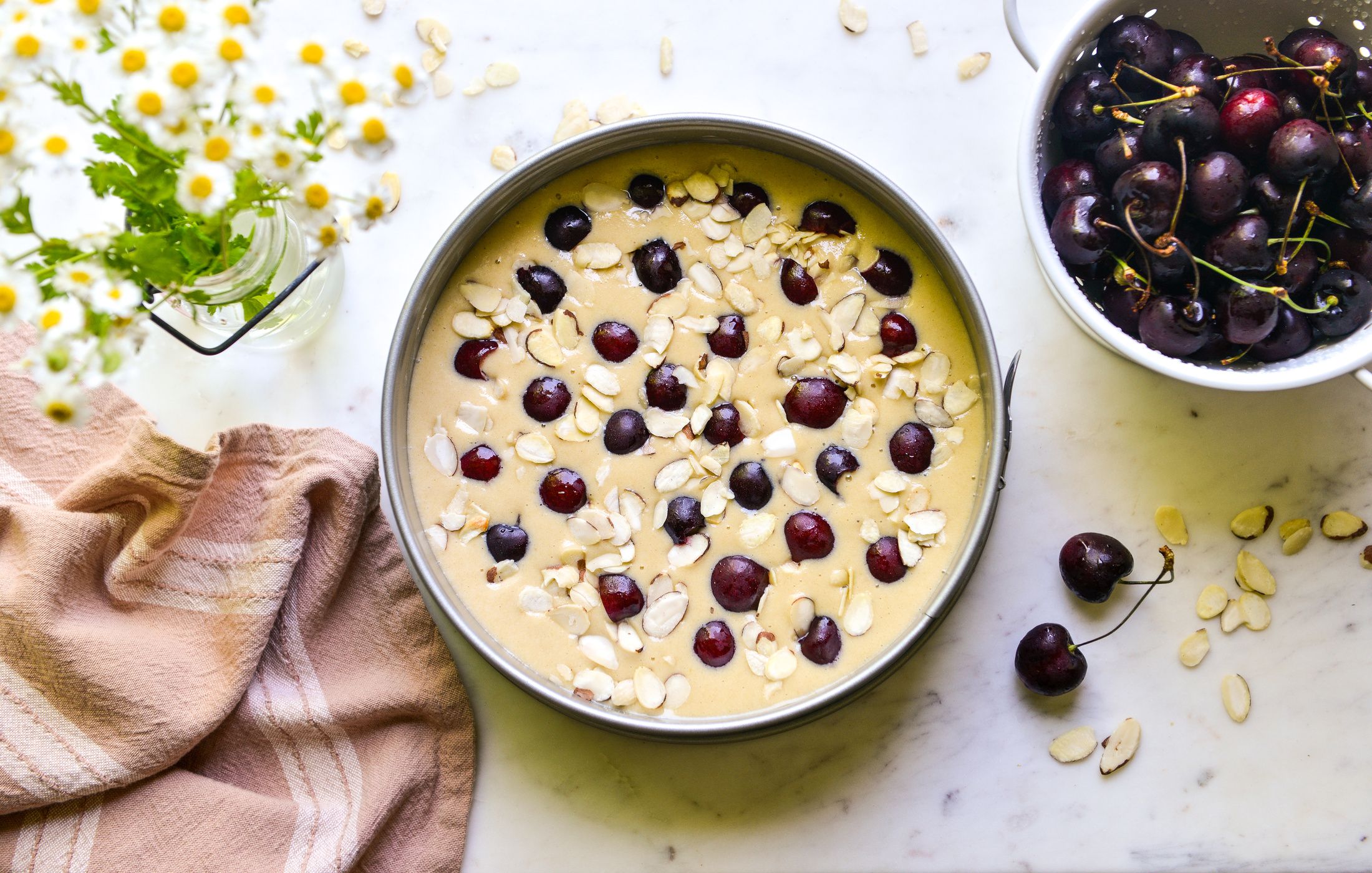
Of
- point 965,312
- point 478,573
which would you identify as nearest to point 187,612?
point 478,573

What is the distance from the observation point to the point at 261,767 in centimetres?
105

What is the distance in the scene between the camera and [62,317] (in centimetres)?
65

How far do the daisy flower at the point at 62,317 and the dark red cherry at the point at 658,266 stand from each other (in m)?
0.47

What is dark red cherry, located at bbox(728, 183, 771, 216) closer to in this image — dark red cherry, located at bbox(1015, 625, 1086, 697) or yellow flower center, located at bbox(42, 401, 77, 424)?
dark red cherry, located at bbox(1015, 625, 1086, 697)

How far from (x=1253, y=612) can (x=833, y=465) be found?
1.57 ft

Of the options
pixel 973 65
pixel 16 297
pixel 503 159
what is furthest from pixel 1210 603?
pixel 16 297

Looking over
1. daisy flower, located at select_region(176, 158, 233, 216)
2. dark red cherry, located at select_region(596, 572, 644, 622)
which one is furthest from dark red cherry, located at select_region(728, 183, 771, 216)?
daisy flower, located at select_region(176, 158, 233, 216)

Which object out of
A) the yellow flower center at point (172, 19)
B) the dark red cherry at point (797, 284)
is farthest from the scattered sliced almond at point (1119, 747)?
the yellow flower center at point (172, 19)

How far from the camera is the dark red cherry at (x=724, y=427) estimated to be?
987 millimetres

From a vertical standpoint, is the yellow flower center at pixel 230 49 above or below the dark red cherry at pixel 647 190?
above

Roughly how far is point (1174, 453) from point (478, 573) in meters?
0.70

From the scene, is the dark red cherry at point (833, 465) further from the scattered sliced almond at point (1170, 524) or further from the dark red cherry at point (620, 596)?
the scattered sliced almond at point (1170, 524)

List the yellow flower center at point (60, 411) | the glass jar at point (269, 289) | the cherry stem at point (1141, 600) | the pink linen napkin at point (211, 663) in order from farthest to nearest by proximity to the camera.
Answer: the cherry stem at point (1141, 600), the pink linen napkin at point (211, 663), the glass jar at point (269, 289), the yellow flower center at point (60, 411)

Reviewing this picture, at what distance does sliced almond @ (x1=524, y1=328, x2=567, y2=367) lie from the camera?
39.3 inches
